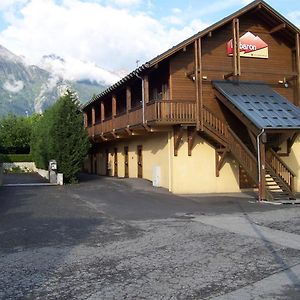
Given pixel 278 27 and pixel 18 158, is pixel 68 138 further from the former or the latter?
pixel 18 158

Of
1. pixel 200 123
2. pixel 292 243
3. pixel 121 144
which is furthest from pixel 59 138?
pixel 292 243

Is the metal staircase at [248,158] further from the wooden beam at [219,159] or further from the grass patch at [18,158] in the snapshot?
the grass patch at [18,158]

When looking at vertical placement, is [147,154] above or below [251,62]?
below

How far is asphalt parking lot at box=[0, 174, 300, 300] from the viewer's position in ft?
21.4

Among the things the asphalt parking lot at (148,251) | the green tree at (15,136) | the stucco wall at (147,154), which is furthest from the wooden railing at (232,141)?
the green tree at (15,136)

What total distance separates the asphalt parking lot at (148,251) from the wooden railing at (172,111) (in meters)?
5.26

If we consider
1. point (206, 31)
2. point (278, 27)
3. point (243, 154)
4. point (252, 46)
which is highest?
point (278, 27)

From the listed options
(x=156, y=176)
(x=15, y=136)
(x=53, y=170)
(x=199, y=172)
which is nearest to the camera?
(x=199, y=172)

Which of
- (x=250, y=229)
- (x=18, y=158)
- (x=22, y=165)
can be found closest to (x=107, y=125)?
(x=250, y=229)

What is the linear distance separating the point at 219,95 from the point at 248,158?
3.63 m

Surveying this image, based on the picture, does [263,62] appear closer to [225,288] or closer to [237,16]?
[237,16]

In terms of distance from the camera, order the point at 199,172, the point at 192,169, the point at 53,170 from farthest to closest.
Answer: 1. the point at 53,170
2. the point at 199,172
3. the point at 192,169

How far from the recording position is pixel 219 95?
22.5 metres

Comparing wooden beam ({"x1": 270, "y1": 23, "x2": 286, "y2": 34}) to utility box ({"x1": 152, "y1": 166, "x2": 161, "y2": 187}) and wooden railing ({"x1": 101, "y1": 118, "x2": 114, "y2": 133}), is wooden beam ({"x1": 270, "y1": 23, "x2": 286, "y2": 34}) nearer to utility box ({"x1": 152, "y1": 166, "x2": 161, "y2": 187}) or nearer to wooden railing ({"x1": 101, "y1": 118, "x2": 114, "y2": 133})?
utility box ({"x1": 152, "y1": 166, "x2": 161, "y2": 187})
